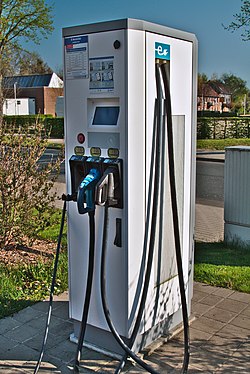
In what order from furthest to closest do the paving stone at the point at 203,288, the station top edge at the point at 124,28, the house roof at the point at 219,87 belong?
the house roof at the point at 219,87 → the paving stone at the point at 203,288 → the station top edge at the point at 124,28

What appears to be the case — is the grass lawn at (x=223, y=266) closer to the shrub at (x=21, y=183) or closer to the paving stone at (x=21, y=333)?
the paving stone at (x=21, y=333)

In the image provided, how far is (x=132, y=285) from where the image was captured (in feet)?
10.00

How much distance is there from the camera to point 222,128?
85.8 ft

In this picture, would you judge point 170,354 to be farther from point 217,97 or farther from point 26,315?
point 217,97

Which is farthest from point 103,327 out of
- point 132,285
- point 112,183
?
point 112,183

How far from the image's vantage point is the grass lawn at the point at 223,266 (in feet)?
14.8

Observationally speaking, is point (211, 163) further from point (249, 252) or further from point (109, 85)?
point (109, 85)

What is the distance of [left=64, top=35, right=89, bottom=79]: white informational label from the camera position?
2979mm

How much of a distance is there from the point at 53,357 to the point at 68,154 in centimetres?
141

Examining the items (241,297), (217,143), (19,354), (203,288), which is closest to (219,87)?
(217,143)

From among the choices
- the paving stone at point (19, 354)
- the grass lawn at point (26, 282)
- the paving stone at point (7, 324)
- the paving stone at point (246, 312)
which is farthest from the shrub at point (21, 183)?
the paving stone at point (246, 312)

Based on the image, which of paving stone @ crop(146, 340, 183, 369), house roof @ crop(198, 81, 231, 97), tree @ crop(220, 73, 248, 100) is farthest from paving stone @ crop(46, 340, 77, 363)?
tree @ crop(220, 73, 248, 100)

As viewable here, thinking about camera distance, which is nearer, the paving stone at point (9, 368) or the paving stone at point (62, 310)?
the paving stone at point (9, 368)

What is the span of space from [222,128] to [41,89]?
102ft
